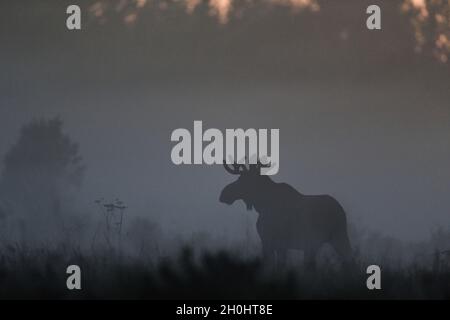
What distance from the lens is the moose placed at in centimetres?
1102

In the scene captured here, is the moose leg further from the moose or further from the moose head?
the moose head

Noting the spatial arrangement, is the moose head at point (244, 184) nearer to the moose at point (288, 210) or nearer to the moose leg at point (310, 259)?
the moose at point (288, 210)

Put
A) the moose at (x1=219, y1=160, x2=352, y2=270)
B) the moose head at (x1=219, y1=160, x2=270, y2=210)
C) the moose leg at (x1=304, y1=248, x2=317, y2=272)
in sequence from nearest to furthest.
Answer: the moose leg at (x1=304, y1=248, x2=317, y2=272) < the moose at (x1=219, y1=160, x2=352, y2=270) < the moose head at (x1=219, y1=160, x2=270, y2=210)

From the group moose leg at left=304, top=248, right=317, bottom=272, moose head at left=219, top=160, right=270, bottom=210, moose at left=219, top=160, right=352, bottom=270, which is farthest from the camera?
moose head at left=219, top=160, right=270, bottom=210

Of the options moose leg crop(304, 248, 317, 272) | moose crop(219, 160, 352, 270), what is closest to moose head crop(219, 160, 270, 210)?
moose crop(219, 160, 352, 270)

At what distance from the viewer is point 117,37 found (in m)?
11.1

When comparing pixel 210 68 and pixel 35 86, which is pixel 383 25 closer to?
pixel 210 68

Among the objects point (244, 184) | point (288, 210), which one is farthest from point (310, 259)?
point (244, 184)

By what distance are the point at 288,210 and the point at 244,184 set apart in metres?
0.57

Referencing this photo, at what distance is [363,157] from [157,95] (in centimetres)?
237

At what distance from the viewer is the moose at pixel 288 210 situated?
11016 mm

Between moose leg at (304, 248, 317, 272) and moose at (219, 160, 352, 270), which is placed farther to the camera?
moose at (219, 160, 352, 270)
